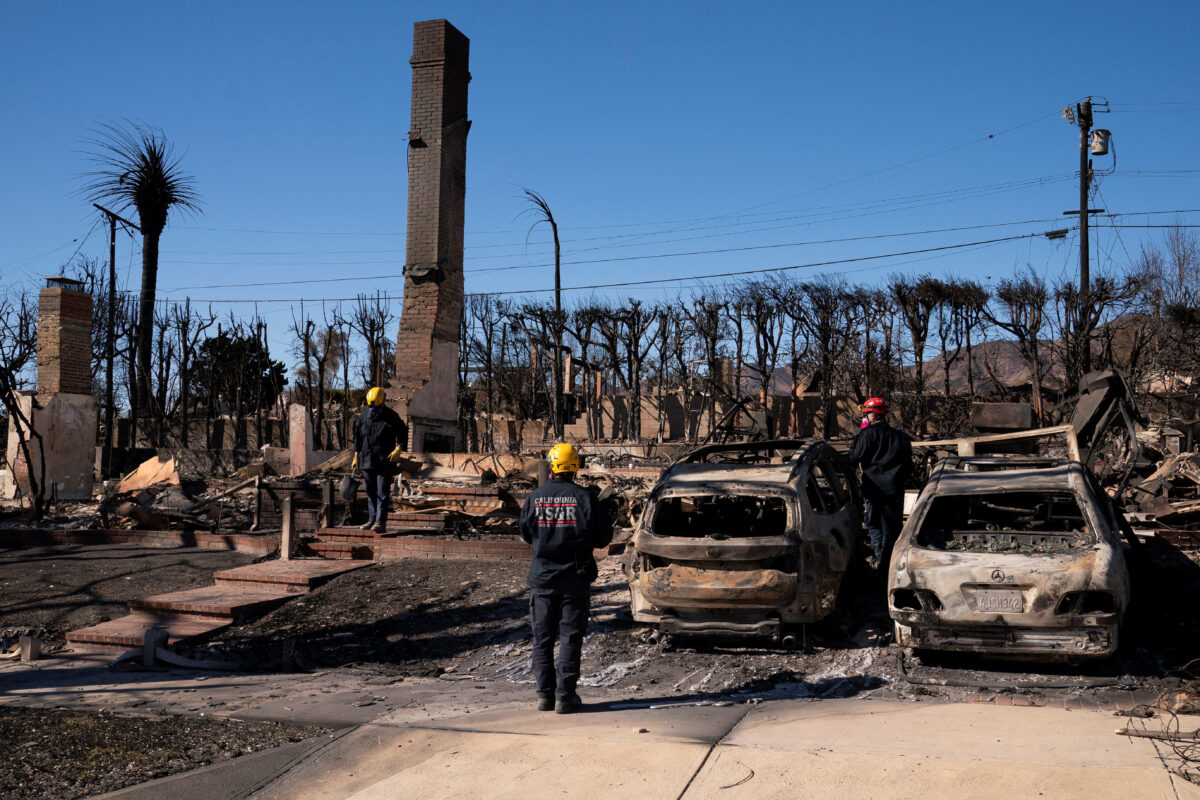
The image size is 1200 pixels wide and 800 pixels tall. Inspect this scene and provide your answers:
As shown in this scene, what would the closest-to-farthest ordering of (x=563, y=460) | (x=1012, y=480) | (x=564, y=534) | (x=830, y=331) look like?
1. (x=564, y=534)
2. (x=563, y=460)
3. (x=1012, y=480)
4. (x=830, y=331)

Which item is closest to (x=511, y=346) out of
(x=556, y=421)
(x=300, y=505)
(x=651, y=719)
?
(x=556, y=421)

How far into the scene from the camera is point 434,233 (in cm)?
2056

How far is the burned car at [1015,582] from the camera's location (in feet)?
21.6

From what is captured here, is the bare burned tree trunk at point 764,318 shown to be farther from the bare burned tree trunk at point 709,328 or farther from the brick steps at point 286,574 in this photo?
the brick steps at point 286,574

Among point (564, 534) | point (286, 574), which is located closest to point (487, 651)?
point (564, 534)

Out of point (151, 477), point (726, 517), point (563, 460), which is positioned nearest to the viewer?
point (563, 460)

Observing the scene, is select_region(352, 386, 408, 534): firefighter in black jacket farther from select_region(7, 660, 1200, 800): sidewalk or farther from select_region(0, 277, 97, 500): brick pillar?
select_region(0, 277, 97, 500): brick pillar

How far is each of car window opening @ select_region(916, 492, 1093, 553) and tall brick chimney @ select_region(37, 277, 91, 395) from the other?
19497 millimetres

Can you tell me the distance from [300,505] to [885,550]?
9035mm

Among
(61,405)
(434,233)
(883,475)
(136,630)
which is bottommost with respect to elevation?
(136,630)

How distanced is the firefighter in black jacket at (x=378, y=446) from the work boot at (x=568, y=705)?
260 inches

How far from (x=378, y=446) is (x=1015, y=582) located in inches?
312

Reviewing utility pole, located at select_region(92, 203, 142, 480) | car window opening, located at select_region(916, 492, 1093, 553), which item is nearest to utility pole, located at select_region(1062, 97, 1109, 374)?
car window opening, located at select_region(916, 492, 1093, 553)

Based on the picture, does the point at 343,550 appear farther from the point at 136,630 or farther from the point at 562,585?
the point at 562,585
